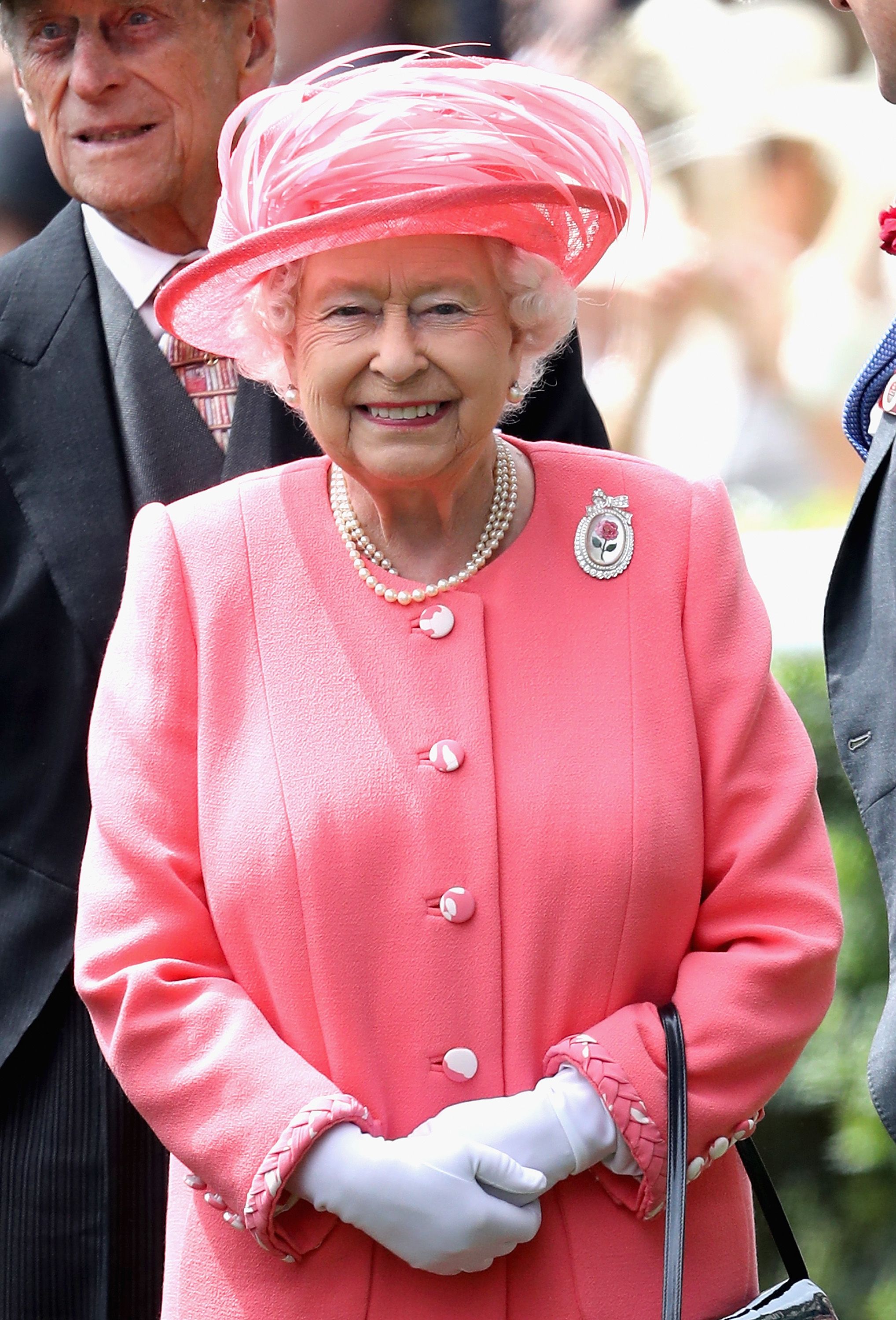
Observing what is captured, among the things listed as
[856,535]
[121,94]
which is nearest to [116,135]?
[121,94]

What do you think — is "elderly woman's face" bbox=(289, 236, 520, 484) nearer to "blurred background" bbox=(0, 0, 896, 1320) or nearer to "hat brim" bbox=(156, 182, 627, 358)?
"hat brim" bbox=(156, 182, 627, 358)

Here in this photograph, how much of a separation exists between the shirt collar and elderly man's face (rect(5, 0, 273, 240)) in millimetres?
52

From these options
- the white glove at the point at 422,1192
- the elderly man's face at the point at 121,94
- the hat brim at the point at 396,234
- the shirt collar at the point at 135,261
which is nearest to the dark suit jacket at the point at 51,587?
the shirt collar at the point at 135,261

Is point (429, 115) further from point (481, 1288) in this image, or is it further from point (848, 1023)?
point (848, 1023)

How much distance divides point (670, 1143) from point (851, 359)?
9.37ft

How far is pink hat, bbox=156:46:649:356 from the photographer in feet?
7.14

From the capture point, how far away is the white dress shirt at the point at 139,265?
294 cm

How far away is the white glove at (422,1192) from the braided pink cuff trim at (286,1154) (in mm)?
20

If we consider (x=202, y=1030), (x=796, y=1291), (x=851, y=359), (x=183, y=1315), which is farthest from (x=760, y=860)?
(x=851, y=359)

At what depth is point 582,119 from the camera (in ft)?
7.53

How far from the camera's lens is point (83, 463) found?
9.20ft

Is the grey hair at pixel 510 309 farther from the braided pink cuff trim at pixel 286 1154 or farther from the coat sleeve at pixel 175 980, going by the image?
the braided pink cuff trim at pixel 286 1154

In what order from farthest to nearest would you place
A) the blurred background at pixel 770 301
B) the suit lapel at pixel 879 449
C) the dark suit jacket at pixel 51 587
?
the blurred background at pixel 770 301 → the dark suit jacket at pixel 51 587 → the suit lapel at pixel 879 449

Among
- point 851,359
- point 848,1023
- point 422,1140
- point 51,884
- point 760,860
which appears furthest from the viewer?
point 851,359
